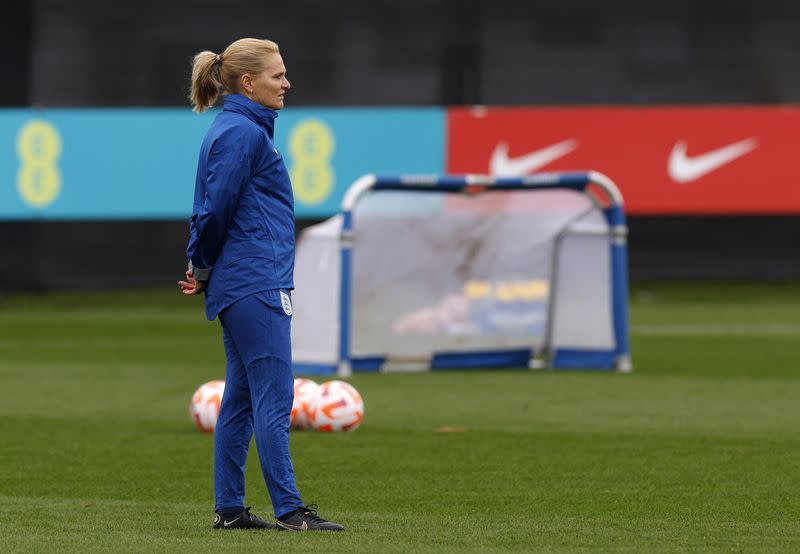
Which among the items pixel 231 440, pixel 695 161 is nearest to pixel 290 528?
pixel 231 440

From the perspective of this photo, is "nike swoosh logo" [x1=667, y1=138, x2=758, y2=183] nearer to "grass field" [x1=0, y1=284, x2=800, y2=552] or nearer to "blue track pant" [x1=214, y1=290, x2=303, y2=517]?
"grass field" [x1=0, y1=284, x2=800, y2=552]

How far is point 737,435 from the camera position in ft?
35.2

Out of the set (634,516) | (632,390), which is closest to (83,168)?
(632,390)

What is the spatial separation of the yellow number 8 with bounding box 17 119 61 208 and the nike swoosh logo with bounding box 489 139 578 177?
5638 mm

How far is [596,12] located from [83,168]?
6.98m

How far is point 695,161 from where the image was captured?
899 inches

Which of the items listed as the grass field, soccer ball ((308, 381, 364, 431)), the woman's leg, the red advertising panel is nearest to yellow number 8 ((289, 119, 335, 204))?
the red advertising panel

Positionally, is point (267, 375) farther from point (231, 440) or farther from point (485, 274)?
point (485, 274)

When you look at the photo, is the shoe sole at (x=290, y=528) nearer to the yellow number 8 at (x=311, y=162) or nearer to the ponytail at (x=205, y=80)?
the ponytail at (x=205, y=80)

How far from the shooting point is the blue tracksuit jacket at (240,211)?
21.9 ft

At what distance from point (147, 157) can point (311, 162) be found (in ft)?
6.89

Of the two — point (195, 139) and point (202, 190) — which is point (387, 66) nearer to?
point (195, 139)

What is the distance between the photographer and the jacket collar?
6812mm

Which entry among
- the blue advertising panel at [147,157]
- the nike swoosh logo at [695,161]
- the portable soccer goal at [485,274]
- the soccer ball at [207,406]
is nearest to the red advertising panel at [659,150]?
the nike swoosh logo at [695,161]
